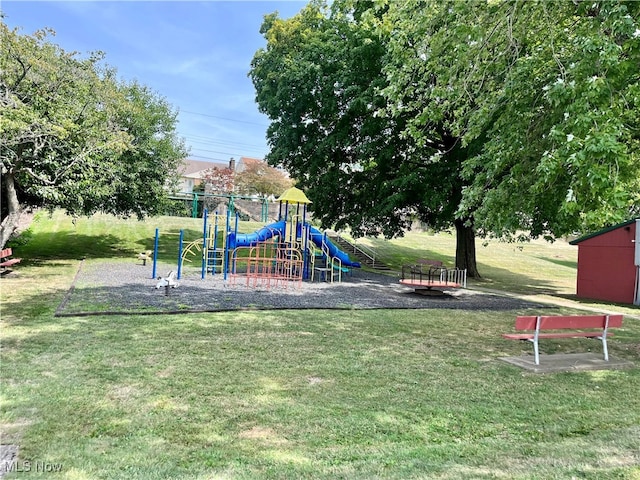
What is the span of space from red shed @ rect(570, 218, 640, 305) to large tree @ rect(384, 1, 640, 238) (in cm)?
1012

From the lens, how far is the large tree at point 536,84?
5703 mm

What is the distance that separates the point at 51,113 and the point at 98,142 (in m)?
2.01

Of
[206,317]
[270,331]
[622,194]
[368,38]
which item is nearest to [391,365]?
[270,331]

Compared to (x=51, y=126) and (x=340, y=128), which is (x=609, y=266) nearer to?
(x=340, y=128)

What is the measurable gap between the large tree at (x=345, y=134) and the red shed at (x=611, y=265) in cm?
488

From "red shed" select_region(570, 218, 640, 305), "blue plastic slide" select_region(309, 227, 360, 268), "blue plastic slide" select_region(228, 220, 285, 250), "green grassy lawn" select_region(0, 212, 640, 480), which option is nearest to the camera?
"green grassy lawn" select_region(0, 212, 640, 480)

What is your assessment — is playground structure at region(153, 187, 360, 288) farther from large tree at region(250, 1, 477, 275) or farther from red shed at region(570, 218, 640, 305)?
red shed at region(570, 218, 640, 305)

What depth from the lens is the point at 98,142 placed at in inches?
619

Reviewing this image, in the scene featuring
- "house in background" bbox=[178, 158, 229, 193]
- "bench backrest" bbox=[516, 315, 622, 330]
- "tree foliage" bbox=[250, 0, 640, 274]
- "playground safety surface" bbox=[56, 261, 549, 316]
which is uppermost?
"house in background" bbox=[178, 158, 229, 193]

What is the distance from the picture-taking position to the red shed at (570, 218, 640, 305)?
55.2ft

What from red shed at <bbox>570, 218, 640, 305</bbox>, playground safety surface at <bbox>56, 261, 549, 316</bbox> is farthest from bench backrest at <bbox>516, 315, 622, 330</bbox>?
red shed at <bbox>570, 218, 640, 305</bbox>

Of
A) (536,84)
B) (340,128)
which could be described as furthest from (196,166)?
(536,84)

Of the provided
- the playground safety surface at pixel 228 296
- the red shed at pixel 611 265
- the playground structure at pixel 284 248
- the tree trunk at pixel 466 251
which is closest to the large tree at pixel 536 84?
the playground safety surface at pixel 228 296

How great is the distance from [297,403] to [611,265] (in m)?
17.5
